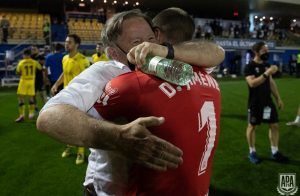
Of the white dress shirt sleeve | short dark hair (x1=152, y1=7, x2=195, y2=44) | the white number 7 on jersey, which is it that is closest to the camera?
the white dress shirt sleeve

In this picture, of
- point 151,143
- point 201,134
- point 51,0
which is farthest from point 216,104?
point 51,0

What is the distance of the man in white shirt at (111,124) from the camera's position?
4.00 ft

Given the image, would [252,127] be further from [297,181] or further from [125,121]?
[125,121]

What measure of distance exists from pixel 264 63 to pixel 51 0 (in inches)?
1134

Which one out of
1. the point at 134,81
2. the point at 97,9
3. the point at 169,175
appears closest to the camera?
the point at 134,81

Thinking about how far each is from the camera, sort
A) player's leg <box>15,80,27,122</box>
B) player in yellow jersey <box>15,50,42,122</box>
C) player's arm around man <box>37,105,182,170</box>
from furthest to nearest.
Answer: player in yellow jersey <box>15,50,42,122</box> → player's leg <box>15,80,27,122</box> → player's arm around man <box>37,105,182,170</box>

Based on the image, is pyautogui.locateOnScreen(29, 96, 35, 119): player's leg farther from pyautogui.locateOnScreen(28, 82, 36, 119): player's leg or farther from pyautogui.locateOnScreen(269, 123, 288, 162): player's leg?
pyautogui.locateOnScreen(269, 123, 288, 162): player's leg

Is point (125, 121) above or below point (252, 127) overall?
above

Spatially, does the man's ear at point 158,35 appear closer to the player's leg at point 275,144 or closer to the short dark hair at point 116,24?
the short dark hair at point 116,24

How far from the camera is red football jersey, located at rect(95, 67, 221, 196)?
1.39 m

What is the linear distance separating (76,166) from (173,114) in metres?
5.09

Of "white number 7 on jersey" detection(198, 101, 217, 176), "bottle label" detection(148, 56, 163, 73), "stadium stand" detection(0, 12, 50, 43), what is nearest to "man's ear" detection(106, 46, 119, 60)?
"bottle label" detection(148, 56, 163, 73)

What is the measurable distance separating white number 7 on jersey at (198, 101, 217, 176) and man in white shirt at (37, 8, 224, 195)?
0.73ft

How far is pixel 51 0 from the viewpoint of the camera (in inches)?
1256
